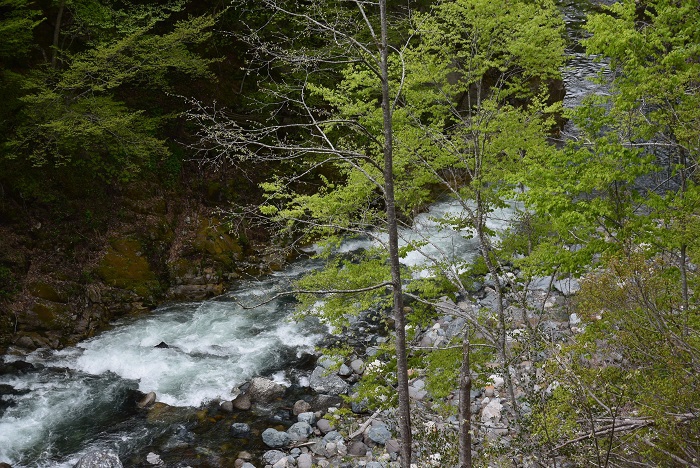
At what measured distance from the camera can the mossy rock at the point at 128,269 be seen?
1338 cm

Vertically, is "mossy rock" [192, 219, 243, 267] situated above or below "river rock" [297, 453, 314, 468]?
above

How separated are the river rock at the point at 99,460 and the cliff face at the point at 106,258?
3973mm

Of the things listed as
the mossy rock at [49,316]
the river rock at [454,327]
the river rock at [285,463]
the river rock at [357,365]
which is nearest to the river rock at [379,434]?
the river rock at [285,463]

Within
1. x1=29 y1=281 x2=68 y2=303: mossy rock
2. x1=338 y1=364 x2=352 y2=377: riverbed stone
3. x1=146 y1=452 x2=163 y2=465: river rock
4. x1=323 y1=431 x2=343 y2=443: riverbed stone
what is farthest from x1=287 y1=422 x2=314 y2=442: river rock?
x1=29 y1=281 x2=68 y2=303: mossy rock

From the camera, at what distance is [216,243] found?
50.3ft

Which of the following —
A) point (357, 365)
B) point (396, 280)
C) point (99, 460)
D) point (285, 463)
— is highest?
point (396, 280)

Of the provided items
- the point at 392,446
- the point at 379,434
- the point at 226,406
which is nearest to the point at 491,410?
the point at 392,446

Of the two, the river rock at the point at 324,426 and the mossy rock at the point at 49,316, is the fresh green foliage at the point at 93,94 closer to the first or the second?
the mossy rock at the point at 49,316

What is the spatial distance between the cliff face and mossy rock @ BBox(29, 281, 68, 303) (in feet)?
0.07

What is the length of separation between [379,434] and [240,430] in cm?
269

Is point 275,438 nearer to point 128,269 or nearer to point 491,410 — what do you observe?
point 491,410

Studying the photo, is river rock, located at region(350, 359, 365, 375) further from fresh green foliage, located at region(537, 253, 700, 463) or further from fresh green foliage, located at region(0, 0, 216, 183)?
fresh green foliage, located at region(0, 0, 216, 183)

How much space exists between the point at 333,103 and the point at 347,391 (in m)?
5.97

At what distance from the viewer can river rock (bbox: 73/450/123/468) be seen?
8531 millimetres
